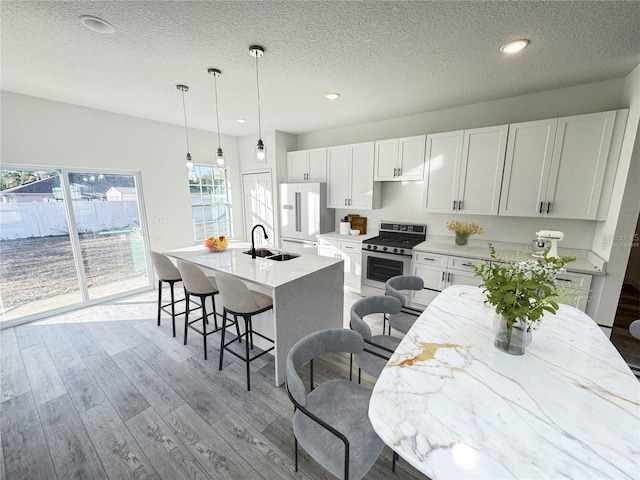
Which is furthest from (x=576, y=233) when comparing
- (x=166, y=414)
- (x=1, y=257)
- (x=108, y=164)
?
(x=1, y=257)

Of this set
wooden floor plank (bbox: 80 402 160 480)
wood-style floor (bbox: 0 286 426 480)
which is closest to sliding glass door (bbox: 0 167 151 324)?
wood-style floor (bbox: 0 286 426 480)

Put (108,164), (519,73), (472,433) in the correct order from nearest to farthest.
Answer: (472,433) < (519,73) < (108,164)

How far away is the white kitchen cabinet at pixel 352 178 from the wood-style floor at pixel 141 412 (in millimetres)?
2452

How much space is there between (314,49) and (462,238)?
2806mm

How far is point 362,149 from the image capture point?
4000 millimetres

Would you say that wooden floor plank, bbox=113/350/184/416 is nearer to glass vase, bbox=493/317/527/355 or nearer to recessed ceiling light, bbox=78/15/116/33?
glass vase, bbox=493/317/527/355

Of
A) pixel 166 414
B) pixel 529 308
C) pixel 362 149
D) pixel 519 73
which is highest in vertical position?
pixel 519 73

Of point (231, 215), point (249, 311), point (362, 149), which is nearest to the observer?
point (249, 311)

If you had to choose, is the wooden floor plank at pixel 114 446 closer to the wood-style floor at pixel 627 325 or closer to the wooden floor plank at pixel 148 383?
the wooden floor plank at pixel 148 383

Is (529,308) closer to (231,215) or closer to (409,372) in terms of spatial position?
(409,372)

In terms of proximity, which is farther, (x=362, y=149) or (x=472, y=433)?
(x=362, y=149)

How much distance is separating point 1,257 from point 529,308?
5.15 m

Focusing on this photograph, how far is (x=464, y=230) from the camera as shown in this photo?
3.40 m

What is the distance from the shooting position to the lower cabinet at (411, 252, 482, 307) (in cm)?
310
